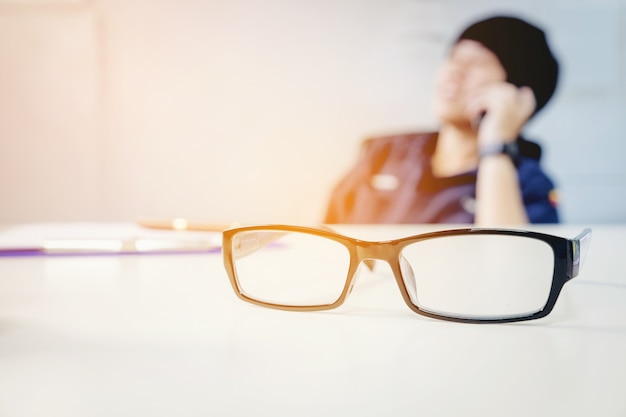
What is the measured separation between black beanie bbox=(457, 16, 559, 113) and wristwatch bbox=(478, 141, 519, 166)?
13 cm

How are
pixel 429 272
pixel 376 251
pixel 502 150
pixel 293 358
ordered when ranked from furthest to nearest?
pixel 502 150 → pixel 429 272 → pixel 376 251 → pixel 293 358

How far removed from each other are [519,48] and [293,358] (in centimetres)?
135

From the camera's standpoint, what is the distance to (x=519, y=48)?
1398mm

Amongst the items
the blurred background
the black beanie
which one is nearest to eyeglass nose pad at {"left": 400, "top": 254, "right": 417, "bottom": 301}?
the blurred background

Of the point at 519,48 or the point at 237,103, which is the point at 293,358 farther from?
the point at 519,48

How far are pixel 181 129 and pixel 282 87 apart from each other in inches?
11.3

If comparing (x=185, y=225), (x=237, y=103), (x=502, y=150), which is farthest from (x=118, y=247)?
(x=502, y=150)

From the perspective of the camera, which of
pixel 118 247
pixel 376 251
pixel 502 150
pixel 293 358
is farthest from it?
pixel 502 150

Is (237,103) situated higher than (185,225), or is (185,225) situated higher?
(237,103)

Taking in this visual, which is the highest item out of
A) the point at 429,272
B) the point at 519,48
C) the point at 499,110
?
the point at 519,48

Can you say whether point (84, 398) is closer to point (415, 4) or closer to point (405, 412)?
point (405, 412)

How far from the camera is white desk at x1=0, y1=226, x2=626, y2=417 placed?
220 millimetres

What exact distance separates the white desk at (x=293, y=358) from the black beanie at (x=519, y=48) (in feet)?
3.53

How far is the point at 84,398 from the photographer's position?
23 cm
